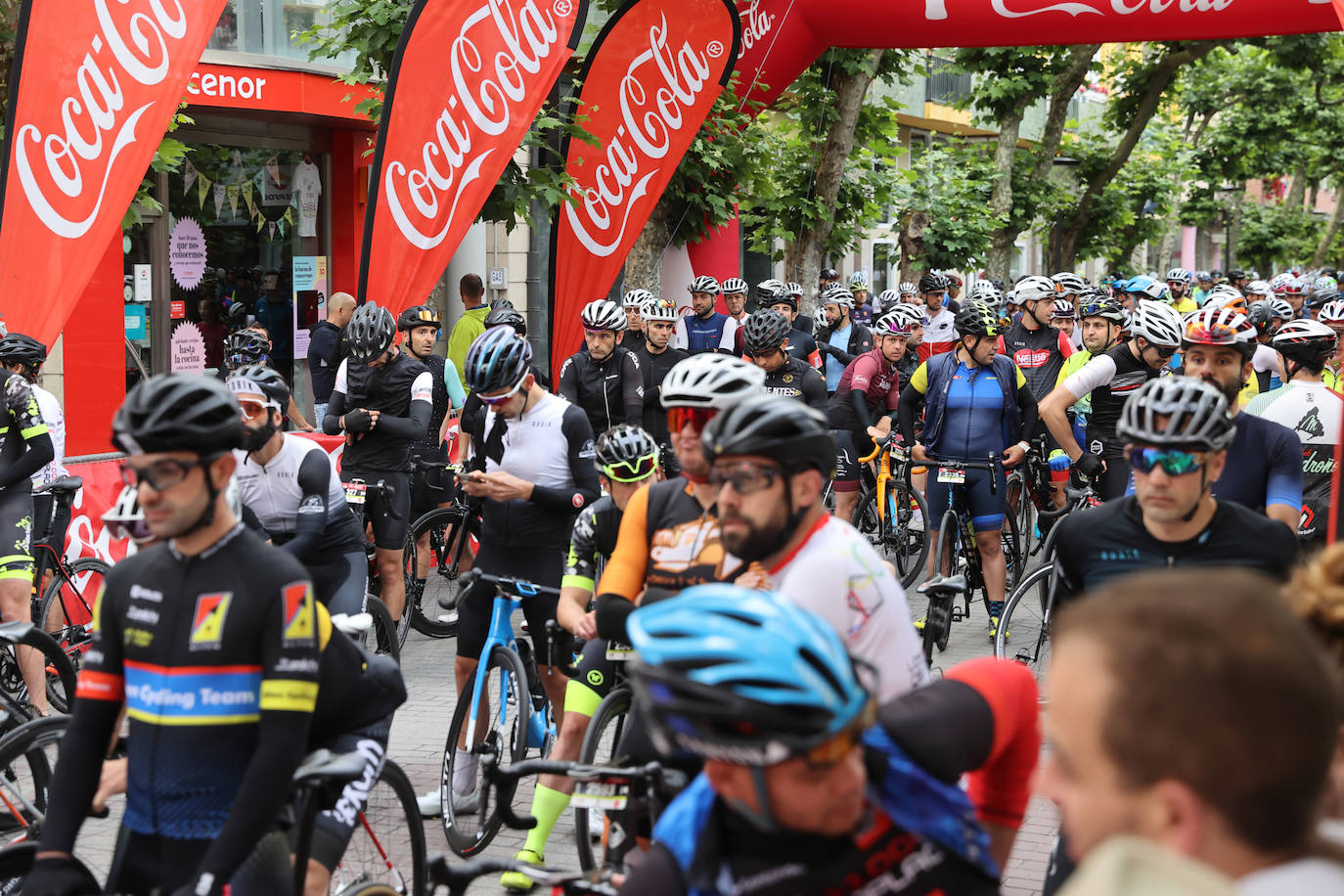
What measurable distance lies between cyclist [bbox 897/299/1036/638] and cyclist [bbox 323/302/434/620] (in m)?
3.46

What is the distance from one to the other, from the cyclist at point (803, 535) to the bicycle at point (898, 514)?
884 centimetres

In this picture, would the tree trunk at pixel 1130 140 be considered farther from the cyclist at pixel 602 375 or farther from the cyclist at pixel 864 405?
the cyclist at pixel 602 375

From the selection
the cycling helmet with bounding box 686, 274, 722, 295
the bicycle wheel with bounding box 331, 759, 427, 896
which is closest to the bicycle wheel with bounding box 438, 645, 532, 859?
the bicycle wheel with bounding box 331, 759, 427, 896

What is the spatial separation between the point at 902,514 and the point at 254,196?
9707 millimetres

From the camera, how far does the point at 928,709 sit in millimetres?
2457

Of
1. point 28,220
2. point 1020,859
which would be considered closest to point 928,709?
point 1020,859

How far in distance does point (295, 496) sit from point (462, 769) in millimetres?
1525

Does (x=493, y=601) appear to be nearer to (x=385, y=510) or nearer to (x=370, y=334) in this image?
(x=385, y=510)

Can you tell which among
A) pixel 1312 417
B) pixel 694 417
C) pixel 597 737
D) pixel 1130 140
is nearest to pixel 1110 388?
pixel 1312 417

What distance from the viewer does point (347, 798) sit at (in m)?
4.29

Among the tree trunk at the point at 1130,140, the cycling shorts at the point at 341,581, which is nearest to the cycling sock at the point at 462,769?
the cycling shorts at the point at 341,581

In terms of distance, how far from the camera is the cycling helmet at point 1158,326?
9.66m

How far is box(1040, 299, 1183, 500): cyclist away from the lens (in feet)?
30.5

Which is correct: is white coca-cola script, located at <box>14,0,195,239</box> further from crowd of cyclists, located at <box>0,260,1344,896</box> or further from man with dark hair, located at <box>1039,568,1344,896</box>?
man with dark hair, located at <box>1039,568,1344,896</box>
